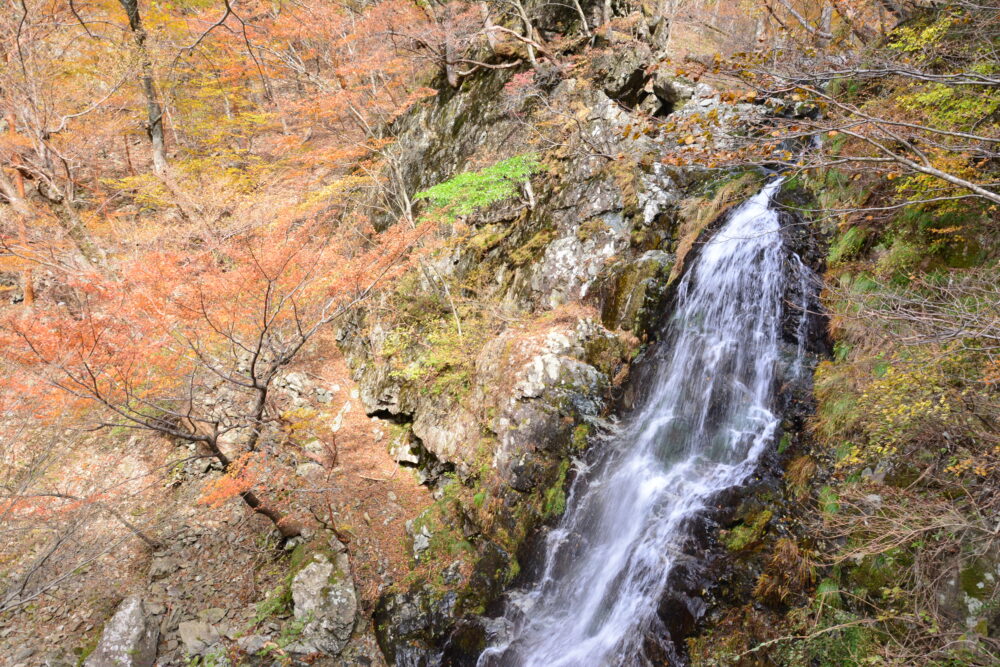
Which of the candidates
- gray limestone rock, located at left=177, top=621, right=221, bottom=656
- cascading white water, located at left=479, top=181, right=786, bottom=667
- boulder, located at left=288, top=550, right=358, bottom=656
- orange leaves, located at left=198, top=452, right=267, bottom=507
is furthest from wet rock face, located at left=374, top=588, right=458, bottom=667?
orange leaves, located at left=198, top=452, right=267, bottom=507

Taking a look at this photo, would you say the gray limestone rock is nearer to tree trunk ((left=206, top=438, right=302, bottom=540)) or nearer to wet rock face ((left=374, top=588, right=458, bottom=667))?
tree trunk ((left=206, top=438, right=302, bottom=540))

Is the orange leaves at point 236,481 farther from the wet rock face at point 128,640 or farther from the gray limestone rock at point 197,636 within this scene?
the wet rock face at point 128,640

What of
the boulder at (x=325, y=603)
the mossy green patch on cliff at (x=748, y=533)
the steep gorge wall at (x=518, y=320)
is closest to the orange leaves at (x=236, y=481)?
the boulder at (x=325, y=603)

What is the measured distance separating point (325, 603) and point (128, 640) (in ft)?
8.91

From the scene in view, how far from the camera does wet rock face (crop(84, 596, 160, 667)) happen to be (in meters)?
6.46

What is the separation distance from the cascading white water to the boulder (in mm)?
2331

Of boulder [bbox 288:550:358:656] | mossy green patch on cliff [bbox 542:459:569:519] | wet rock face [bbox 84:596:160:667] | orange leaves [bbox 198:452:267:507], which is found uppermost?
orange leaves [bbox 198:452:267:507]

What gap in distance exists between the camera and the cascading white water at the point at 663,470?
586 centimetres

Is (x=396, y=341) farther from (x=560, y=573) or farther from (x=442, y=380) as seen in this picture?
(x=560, y=573)

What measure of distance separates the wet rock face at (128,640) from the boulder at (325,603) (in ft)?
6.62

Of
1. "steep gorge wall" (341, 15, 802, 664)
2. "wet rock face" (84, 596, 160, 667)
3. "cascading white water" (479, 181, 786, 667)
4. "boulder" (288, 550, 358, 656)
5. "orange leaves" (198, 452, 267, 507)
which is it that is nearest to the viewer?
"cascading white water" (479, 181, 786, 667)

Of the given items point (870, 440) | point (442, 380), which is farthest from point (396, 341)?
point (870, 440)

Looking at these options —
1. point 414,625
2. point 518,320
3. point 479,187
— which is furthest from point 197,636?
point 479,187

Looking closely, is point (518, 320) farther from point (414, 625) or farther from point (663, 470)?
point (414, 625)
